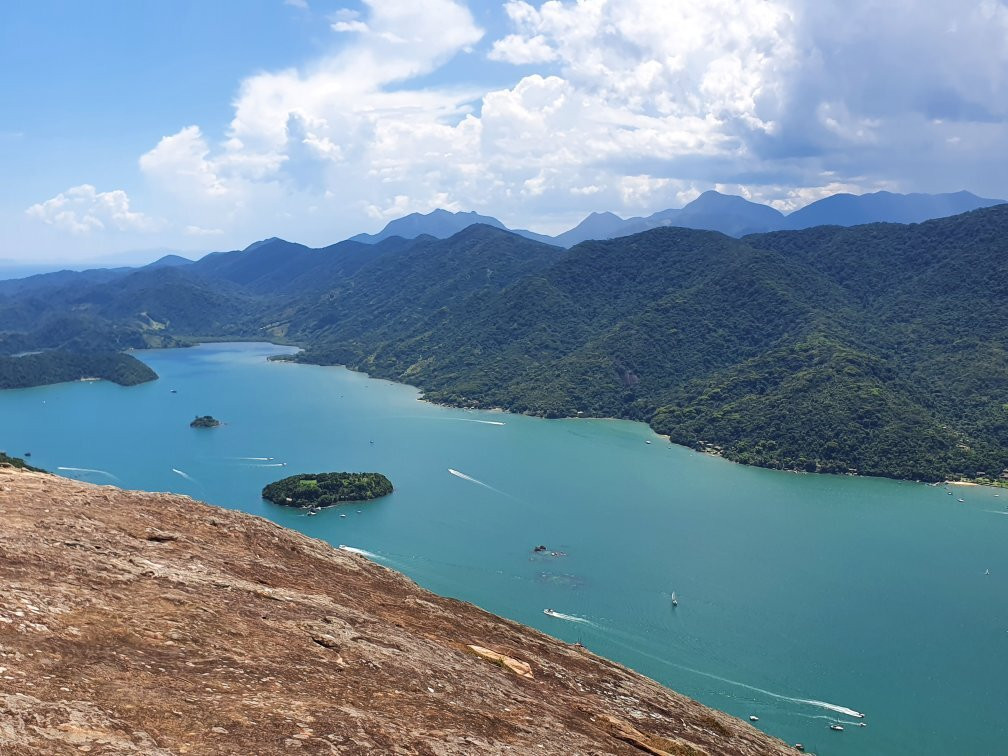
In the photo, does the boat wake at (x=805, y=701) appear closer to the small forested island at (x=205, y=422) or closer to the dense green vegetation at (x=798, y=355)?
the dense green vegetation at (x=798, y=355)

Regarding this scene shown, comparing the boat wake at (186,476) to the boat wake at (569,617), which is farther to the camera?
the boat wake at (186,476)

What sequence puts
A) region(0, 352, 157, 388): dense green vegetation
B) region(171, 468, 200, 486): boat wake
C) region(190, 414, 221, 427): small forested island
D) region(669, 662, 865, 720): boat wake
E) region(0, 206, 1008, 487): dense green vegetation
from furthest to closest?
region(0, 352, 157, 388): dense green vegetation
region(190, 414, 221, 427): small forested island
region(0, 206, 1008, 487): dense green vegetation
region(171, 468, 200, 486): boat wake
region(669, 662, 865, 720): boat wake

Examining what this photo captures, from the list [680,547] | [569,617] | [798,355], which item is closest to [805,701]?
[569,617]

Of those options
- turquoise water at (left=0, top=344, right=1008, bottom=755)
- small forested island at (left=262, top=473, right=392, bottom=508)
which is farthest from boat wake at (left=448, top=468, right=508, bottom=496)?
small forested island at (left=262, top=473, right=392, bottom=508)

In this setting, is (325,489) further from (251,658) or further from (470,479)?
(251,658)

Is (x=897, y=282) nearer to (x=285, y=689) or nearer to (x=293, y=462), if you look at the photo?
(x=293, y=462)

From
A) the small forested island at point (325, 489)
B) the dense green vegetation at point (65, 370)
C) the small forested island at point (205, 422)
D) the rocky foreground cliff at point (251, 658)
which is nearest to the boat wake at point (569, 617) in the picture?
the small forested island at point (325, 489)

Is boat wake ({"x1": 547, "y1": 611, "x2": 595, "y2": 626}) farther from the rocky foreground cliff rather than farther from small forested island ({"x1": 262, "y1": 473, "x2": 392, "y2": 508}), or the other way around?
the rocky foreground cliff
